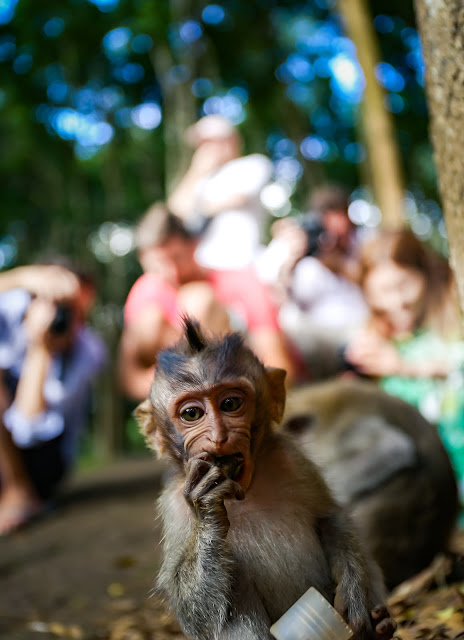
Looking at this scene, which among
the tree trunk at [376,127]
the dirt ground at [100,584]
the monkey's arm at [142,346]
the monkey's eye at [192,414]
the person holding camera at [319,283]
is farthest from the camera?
the tree trunk at [376,127]

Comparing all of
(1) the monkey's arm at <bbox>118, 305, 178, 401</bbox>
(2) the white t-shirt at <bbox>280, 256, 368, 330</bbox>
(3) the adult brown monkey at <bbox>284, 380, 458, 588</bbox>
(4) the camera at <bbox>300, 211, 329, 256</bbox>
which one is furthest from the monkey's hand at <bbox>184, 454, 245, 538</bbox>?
(4) the camera at <bbox>300, 211, 329, 256</bbox>

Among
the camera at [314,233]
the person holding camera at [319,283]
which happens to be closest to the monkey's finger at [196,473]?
the person holding camera at [319,283]

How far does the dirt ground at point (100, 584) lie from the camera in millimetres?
2850

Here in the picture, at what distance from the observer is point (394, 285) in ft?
15.3

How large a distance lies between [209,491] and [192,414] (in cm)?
29

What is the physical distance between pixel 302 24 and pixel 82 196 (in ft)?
20.9

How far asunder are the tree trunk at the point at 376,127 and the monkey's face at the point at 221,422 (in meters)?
5.06

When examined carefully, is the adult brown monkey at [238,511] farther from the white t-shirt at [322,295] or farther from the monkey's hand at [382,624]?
the white t-shirt at [322,295]

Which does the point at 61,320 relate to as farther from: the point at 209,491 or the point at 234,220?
the point at 209,491

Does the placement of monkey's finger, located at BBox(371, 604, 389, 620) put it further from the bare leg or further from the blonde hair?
the bare leg

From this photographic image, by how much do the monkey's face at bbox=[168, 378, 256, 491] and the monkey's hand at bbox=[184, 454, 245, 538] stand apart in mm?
45

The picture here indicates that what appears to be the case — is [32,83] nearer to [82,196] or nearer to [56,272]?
[82,196]

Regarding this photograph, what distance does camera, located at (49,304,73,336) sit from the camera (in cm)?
558

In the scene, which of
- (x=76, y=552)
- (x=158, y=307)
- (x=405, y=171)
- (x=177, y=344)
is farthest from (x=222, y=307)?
(x=405, y=171)
